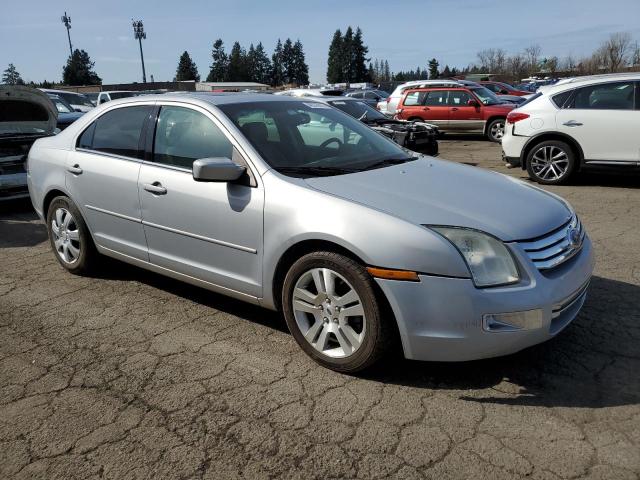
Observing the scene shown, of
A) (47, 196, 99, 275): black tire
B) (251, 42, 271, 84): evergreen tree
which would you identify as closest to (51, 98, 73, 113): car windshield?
(47, 196, 99, 275): black tire

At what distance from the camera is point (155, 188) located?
397cm

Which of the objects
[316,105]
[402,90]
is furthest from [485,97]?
[316,105]

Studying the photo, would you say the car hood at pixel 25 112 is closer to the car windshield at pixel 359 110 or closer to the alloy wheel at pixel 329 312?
the car windshield at pixel 359 110

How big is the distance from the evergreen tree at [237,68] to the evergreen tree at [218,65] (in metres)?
1.53

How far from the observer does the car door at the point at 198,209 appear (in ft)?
11.5

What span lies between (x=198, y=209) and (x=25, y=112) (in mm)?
5635

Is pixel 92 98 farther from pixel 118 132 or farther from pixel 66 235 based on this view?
pixel 118 132

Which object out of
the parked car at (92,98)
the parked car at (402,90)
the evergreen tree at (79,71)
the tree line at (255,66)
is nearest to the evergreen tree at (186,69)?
the tree line at (255,66)

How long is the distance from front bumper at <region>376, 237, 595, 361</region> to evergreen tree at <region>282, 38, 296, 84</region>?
12839cm

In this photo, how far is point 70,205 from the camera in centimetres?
482

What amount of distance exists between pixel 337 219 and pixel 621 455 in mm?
1711

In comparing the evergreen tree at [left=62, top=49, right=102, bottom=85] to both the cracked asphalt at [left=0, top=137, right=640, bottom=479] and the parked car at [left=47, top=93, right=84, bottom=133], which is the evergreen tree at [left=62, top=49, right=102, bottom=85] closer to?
the parked car at [left=47, top=93, right=84, bottom=133]

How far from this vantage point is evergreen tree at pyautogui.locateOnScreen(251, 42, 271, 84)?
12125 cm

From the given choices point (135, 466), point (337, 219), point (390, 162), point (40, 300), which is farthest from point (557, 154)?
point (135, 466)
